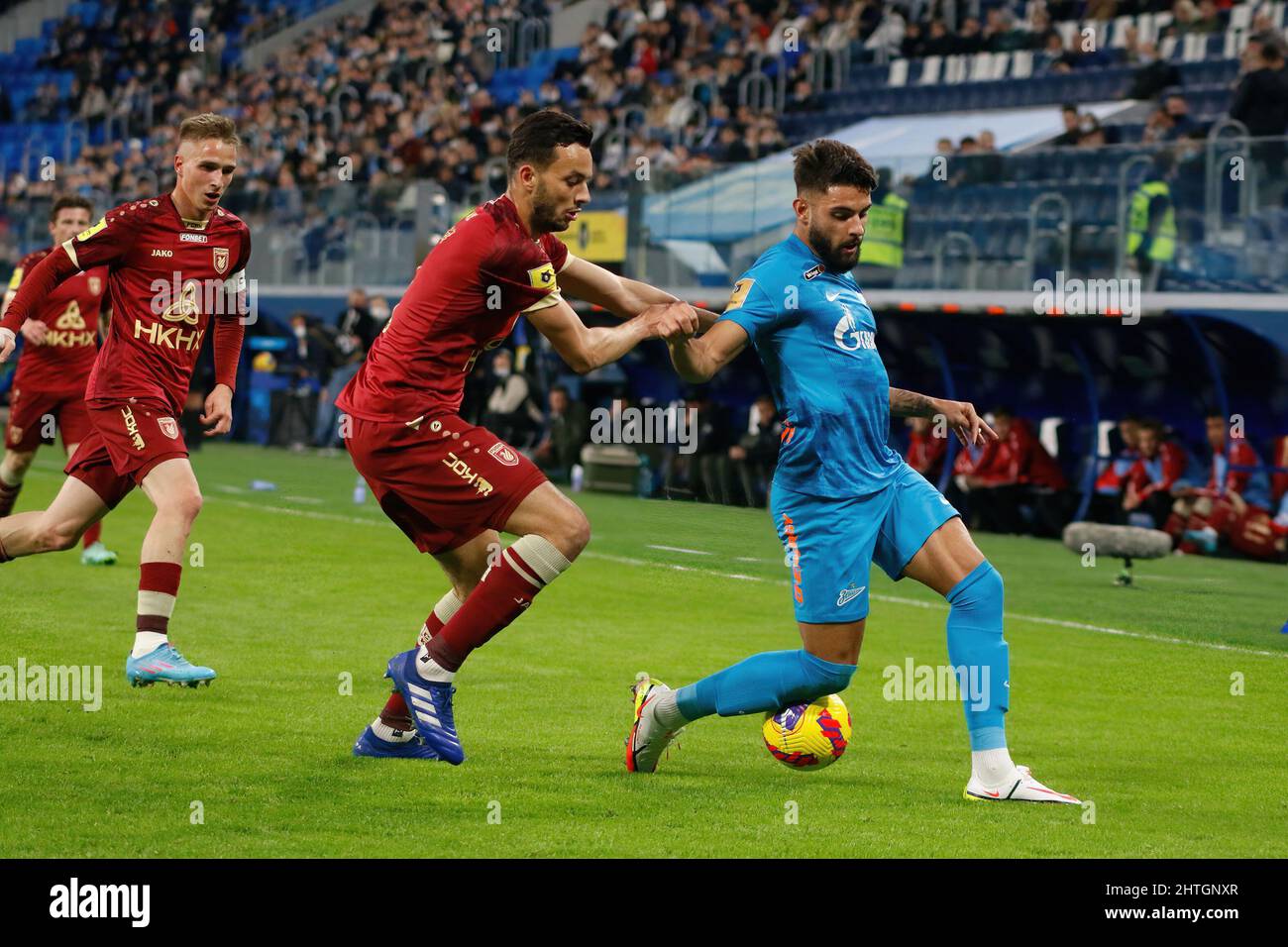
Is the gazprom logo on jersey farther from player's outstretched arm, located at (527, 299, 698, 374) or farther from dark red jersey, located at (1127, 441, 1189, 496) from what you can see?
dark red jersey, located at (1127, 441, 1189, 496)

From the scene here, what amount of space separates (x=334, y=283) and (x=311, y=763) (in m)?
19.4

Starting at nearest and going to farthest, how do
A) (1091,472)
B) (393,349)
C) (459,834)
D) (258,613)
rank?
(459,834), (393,349), (258,613), (1091,472)

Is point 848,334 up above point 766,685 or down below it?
above

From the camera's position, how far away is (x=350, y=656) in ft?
30.0

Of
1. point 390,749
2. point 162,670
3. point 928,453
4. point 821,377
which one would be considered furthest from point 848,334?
point 928,453

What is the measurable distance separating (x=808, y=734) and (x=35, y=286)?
3.93 metres

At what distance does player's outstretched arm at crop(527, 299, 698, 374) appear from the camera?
18.6 feet

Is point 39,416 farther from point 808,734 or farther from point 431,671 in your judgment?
point 808,734

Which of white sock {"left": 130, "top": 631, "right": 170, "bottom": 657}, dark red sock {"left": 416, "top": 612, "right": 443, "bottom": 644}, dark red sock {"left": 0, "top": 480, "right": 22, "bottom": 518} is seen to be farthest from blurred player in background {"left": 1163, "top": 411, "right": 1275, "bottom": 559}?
dark red sock {"left": 416, "top": 612, "right": 443, "bottom": 644}

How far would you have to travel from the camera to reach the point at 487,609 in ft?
20.8

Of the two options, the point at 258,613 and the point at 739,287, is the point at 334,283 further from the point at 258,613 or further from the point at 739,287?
the point at 739,287

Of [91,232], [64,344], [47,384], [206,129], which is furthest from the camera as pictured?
[64,344]

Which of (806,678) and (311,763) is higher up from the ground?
(806,678)

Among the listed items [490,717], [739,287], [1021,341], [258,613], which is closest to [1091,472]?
[1021,341]
